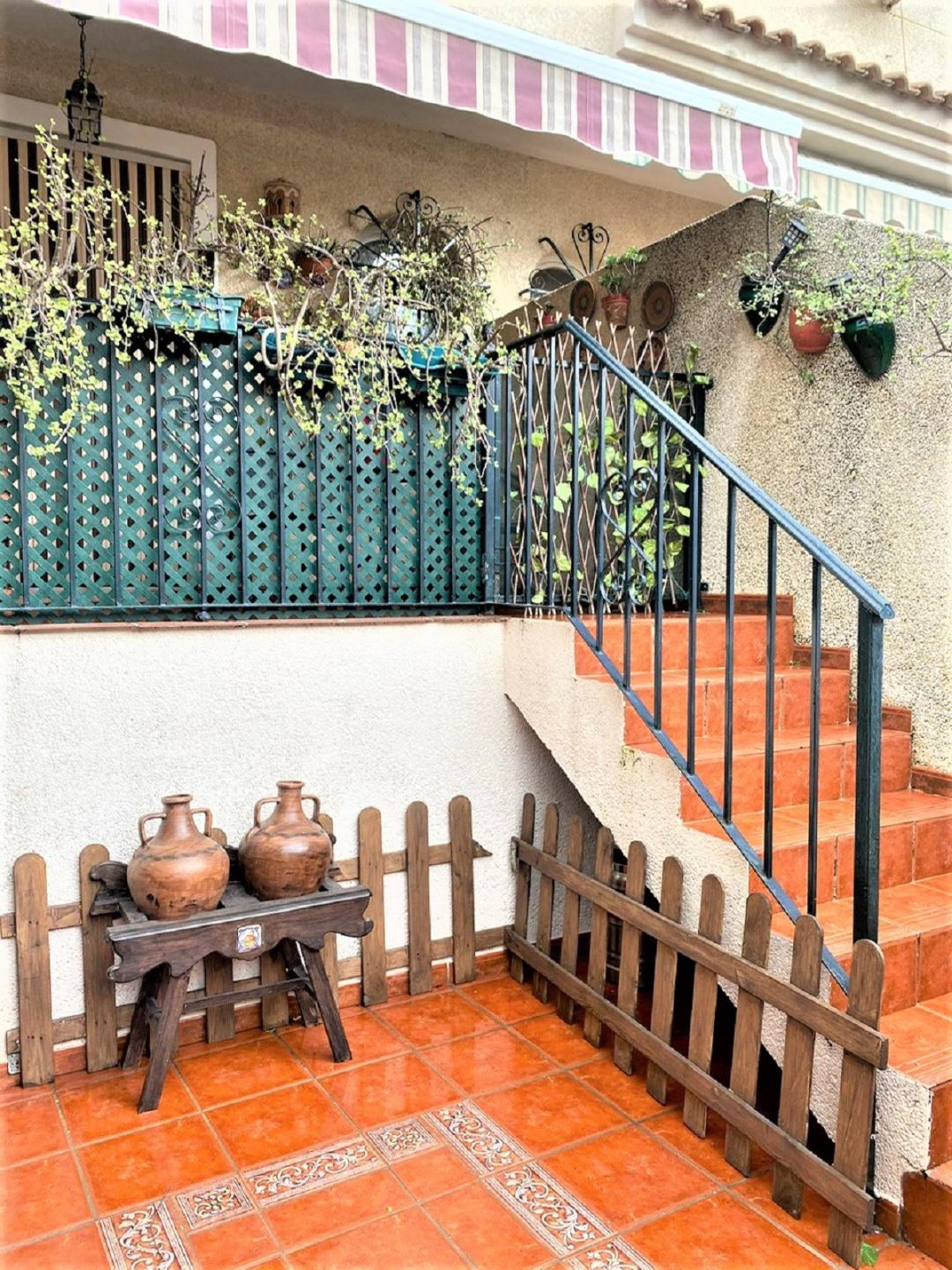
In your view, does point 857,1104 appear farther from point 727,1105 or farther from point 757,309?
point 757,309

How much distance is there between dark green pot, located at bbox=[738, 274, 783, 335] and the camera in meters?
4.16

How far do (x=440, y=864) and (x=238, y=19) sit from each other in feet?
11.1

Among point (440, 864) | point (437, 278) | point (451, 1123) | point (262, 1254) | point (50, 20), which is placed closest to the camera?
point (262, 1254)

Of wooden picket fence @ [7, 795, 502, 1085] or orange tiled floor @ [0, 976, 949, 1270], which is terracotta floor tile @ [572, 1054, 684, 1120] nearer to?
orange tiled floor @ [0, 976, 949, 1270]

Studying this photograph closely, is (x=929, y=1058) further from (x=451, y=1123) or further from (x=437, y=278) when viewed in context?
(x=437, y=278)

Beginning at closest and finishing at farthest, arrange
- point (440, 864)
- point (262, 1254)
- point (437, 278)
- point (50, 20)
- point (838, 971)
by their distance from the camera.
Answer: point (262, 1254) < point (838, 971) < point (440, 864) < point (50, 20) < point (437, 278)

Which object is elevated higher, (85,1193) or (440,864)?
→ (440,864)

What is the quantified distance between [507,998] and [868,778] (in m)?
2.11

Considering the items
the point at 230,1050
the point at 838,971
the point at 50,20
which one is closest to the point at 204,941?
the point at 230,1050

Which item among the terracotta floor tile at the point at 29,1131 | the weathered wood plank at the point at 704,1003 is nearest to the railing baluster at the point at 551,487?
the weathered wood plank at the point at 704,1003

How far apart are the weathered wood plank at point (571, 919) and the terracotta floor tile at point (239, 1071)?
1102 millimetres

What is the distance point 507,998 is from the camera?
3795mm

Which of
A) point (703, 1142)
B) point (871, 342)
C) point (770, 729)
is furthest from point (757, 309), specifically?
point (703, 1142)

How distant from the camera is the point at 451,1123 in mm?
2855
